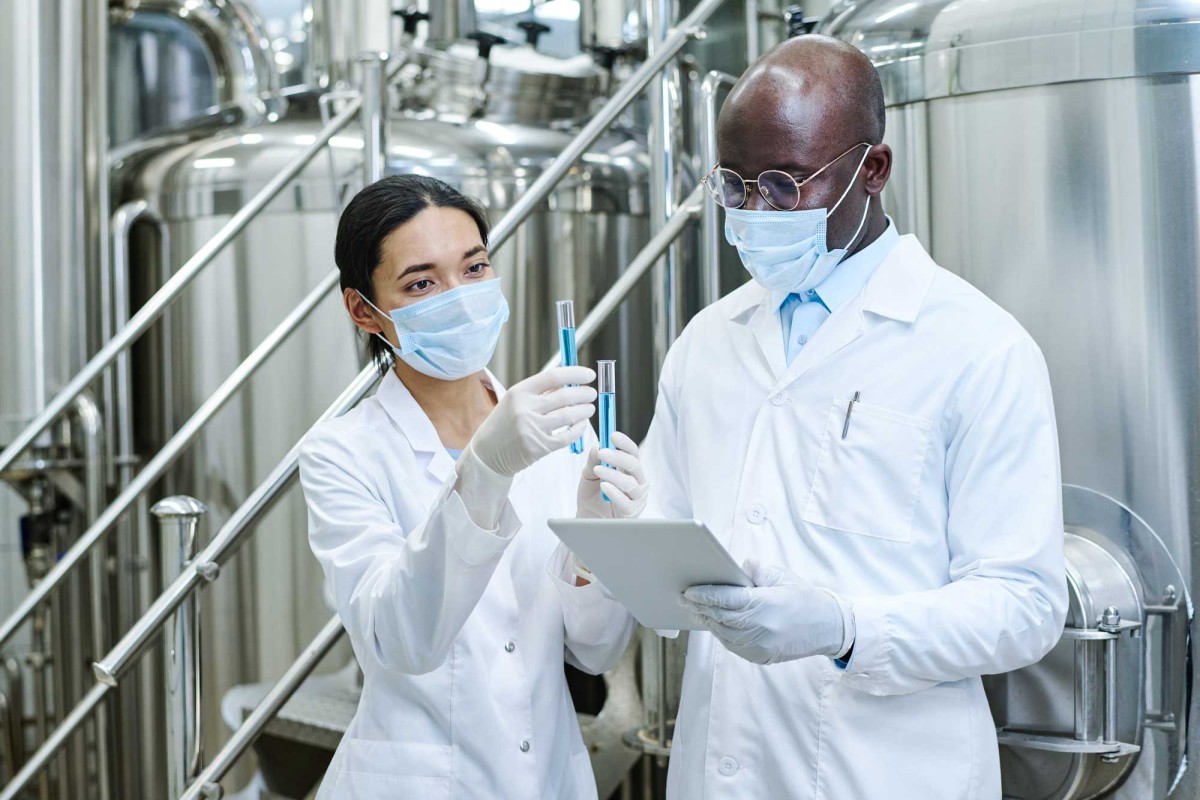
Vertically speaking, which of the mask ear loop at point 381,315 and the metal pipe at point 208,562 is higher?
the mask ear loop at point 381,315

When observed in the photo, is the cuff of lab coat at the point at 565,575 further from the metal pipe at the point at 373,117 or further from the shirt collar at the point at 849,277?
the metal pipe at the point at 373,117

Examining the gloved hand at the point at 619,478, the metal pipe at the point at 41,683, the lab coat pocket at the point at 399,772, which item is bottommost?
the metal pipe at the point at 41,683

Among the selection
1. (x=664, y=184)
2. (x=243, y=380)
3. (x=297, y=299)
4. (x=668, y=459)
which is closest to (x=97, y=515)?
→ (x=297, y=299)

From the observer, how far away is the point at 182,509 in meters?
1.92

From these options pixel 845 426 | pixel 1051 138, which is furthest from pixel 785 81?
pixel 1051 138

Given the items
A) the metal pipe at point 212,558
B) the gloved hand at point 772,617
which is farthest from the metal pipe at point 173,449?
the gloved hand at point 772,617

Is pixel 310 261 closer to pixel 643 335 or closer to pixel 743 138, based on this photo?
pixel 643 335

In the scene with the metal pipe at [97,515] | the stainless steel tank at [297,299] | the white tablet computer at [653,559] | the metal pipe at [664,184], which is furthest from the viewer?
the metal pipe at [97,515]

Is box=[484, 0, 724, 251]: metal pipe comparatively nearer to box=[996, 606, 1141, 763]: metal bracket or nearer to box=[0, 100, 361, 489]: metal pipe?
box=[0, 100, 361, 489]: metal pipe

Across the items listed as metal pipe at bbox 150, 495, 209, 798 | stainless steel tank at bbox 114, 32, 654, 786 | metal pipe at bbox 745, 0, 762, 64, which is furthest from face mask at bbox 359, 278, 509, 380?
stainless steel tank at bbox 114, 32, 654, 786

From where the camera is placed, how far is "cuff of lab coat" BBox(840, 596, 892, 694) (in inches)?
48.2

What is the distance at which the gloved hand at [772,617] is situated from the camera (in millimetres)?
1189

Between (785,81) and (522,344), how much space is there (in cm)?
161

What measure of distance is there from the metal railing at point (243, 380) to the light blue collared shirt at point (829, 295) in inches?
22.3
